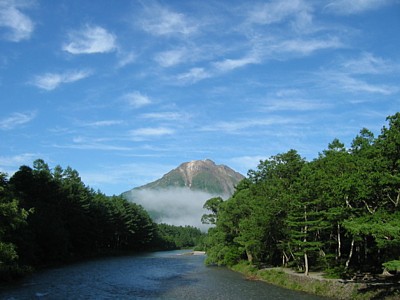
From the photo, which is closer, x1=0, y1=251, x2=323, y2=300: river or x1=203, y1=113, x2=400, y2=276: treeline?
x1=203, y1=113, x2=400, y2=276: treeline

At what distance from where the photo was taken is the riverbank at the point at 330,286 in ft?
99.2

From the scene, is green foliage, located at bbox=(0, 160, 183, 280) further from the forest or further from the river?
the river

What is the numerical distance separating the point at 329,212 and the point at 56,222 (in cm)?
5458

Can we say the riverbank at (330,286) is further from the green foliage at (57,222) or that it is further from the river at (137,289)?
the green foliage at (57,222)

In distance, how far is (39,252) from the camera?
6556 centimetres

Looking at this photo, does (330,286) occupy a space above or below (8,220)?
below

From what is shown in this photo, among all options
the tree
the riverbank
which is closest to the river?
the riverbank

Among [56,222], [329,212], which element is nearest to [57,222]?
[56,222]

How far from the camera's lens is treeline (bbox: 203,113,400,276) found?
28922 mm

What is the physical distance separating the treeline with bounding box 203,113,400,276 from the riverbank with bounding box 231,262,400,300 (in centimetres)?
226

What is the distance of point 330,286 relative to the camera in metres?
35.3

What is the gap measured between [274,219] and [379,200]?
58.4 feet

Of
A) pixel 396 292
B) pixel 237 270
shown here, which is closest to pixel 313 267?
pixel 237 270

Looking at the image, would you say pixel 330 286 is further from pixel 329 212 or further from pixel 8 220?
pixel 8 220
